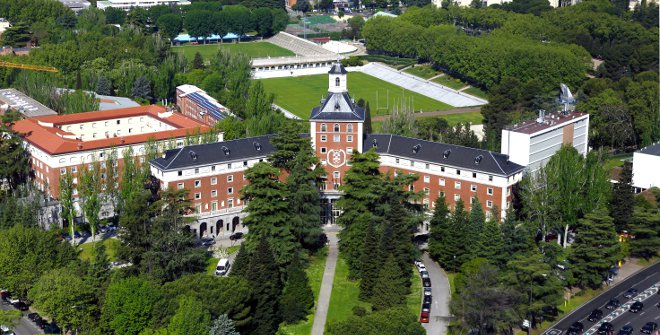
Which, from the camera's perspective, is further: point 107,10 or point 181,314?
point 107,10

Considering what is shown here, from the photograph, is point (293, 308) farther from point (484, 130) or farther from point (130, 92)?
point (130, 92)

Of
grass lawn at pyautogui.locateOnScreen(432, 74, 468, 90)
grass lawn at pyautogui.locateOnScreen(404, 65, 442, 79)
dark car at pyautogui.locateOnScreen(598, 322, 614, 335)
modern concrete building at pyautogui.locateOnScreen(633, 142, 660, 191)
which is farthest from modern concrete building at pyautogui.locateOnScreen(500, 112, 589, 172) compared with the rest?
grass lawn at pyautogui.locateOnScreen(404, 65, 442, 79)

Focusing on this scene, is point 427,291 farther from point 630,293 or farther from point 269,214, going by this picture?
point 630,293

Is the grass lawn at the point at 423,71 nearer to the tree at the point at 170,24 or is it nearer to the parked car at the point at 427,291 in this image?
the tree at the point at 170,24

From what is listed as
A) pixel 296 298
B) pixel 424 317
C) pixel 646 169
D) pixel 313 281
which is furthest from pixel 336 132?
pixel 646 169

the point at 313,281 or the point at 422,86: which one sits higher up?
the point at 422,86

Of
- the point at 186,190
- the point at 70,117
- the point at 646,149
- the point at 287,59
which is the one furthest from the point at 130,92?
the point at 646,149
